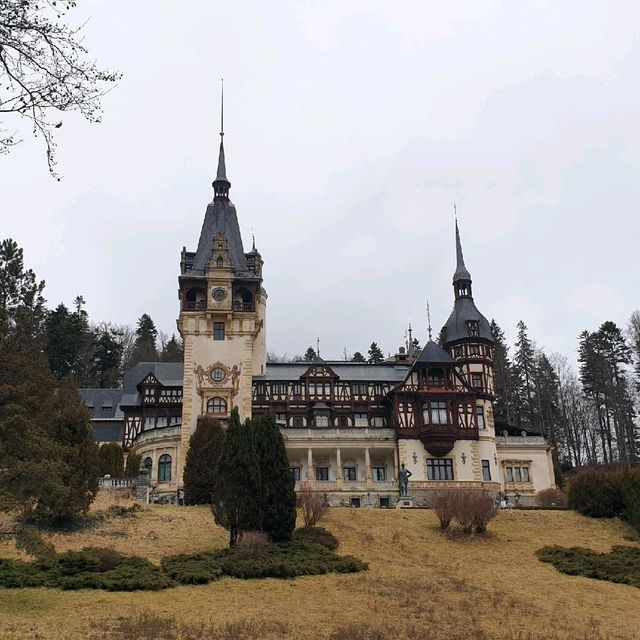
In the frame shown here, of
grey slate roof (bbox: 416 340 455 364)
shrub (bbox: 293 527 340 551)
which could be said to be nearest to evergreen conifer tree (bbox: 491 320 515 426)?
grey slate roof (bbox: 416 340 455 364)

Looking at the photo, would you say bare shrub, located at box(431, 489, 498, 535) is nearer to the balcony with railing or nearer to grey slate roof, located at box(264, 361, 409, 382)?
the balcony with railing

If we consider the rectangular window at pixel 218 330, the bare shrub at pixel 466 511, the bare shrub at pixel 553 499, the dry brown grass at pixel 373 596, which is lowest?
the dry brown grass at pixel 373 596

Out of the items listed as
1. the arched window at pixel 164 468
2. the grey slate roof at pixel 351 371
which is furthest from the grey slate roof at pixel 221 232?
the arched window at pixel 164 468

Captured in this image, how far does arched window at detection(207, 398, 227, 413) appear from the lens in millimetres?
52875

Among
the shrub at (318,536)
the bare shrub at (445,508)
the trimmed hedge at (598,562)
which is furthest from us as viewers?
the bare shrub at (445,508)

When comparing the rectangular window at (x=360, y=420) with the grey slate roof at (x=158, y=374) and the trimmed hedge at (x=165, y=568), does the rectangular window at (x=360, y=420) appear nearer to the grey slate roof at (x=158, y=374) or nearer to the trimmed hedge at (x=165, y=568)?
the grey slate roof at (x=158, y=374)

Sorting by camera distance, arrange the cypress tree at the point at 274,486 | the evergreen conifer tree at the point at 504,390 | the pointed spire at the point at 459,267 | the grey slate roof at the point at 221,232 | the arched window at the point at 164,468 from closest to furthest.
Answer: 1. the cypress tree at the point at 274,486
2. the arched window at the point at 164,468
3. the grey slate roof at the point at 221,232
4. the pointed spire at the point at 459,267
5. the evergreen conifer tree at the point at 504,390

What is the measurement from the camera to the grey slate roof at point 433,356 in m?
54.7

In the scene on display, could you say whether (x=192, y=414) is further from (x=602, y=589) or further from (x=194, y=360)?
(x=602, y=589)

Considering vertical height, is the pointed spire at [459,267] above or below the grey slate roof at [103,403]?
above

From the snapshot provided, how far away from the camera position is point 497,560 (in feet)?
98.2

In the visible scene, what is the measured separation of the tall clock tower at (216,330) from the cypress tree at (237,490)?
21.3 metres

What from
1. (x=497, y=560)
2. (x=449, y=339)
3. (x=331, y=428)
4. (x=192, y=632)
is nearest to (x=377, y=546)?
(x=497, y=560)

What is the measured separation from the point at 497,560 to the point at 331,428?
2454 centimetres
